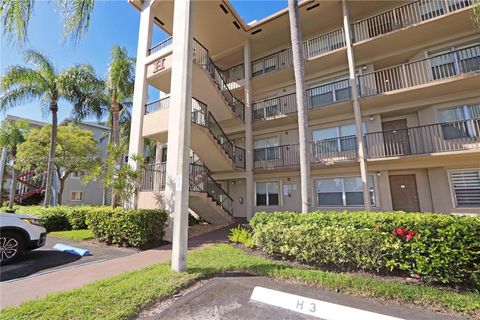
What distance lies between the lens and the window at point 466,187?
10203 mm

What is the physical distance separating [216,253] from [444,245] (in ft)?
18.5

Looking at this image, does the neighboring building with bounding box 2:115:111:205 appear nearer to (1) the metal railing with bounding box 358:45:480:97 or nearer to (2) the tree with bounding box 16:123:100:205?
(2) the tree with bounding box 16:123:100:205

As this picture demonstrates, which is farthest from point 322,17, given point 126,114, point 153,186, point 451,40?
point 126,114

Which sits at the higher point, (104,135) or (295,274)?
(104,135)

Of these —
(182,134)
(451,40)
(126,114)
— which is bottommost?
(182,134)

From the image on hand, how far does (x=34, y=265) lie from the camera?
21.5ft

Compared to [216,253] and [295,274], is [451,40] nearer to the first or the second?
[295,274]

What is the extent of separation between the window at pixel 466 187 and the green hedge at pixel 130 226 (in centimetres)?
1307

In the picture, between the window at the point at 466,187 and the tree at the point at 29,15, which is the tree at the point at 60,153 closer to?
the tree at the point at 29,15

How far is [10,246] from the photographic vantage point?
255 inches

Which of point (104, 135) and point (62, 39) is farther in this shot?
point (104, 135)

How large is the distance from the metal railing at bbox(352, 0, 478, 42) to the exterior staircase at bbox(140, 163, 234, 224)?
1153cm

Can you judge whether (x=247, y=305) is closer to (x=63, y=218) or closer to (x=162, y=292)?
(x=162, y=292)

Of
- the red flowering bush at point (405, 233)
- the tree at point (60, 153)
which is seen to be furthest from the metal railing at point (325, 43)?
the tree at point (60, 153)
